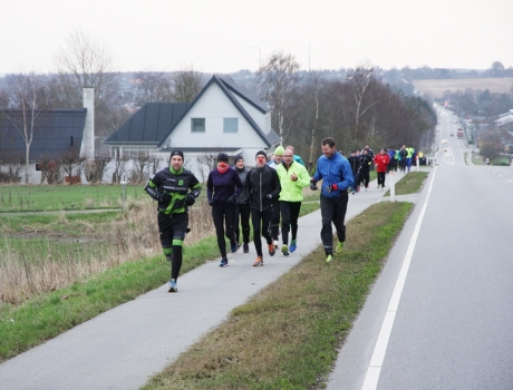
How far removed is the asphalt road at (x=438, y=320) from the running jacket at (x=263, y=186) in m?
2.30

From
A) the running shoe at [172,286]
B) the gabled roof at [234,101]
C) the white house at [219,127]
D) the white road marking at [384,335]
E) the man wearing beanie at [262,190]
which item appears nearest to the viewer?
the white road marking at [384,335]

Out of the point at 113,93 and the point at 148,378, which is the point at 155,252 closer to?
the point at 148,378

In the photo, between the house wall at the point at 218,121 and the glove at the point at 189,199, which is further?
the house wall at the point at 218,121

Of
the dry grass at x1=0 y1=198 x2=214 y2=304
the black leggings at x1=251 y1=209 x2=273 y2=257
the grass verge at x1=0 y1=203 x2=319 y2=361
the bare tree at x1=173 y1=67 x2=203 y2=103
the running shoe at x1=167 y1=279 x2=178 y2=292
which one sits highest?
the bare tree at x1=173 y1=67 x2=203 y2=103

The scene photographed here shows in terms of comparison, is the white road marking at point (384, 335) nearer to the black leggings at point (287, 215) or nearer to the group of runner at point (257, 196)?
the group of runner at point (257, 196)

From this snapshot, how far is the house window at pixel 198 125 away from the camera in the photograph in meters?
61.4

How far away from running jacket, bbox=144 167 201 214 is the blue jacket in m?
2.85

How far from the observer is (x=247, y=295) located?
11.1 meters

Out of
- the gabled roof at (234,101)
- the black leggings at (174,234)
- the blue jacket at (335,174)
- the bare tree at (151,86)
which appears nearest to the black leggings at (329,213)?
the blue jacket at (335,174)

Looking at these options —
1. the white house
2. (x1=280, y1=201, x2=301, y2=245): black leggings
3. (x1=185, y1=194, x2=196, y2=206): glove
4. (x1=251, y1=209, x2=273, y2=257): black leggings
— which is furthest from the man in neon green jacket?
the white house

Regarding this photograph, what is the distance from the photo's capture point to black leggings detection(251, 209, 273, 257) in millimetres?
13883

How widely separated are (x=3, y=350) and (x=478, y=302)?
18.4 ft

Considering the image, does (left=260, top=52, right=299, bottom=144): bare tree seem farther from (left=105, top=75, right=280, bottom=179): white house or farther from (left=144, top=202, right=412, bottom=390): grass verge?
(left=144, top=202, right=412, bottom=390): grass verge

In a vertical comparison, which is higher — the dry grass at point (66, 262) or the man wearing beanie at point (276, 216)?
the man wearing beanie at point (276, 216)
